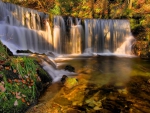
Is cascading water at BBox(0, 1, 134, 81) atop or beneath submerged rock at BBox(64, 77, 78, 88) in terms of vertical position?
atop

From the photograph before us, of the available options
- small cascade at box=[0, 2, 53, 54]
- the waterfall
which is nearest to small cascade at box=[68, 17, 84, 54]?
the waterfall

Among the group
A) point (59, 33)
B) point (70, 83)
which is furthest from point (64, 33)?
point (70, 83)

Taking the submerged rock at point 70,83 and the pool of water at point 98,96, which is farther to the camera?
the submerged rock at point 70,83

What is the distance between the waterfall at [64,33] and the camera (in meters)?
13.2

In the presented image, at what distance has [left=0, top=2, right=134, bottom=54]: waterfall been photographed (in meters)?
13.2

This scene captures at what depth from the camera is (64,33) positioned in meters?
15.6

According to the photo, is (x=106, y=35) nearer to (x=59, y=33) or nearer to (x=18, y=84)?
(x=59, y=33)

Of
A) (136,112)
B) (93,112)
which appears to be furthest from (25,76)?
(136,112)

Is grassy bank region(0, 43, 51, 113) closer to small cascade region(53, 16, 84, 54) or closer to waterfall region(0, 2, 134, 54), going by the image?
waterfall region(0, 2, 134, 54)

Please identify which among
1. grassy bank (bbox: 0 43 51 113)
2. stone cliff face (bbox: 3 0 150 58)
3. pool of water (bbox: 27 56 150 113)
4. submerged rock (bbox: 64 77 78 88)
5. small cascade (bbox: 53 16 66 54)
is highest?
stone cliff face (bbox: 3 0 150 58)

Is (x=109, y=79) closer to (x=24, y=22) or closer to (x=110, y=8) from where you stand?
(x=24, y=22)

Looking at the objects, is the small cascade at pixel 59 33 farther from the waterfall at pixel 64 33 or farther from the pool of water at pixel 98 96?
the pool of water at pixel 98 96

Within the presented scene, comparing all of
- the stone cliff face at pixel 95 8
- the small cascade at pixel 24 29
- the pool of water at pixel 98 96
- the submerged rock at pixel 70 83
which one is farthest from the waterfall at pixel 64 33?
the pool of water at pixel 98 96

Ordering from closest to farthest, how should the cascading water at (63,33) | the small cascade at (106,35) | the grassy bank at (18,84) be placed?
the grassy bank at (18,84) → the cascading water at (63,33) → the small cascade at (106,35)
